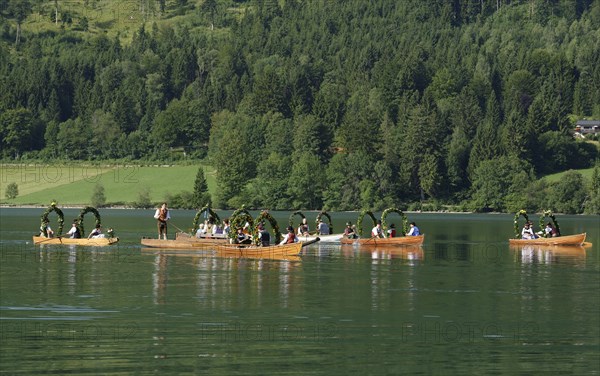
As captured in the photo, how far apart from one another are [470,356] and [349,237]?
56675 mm

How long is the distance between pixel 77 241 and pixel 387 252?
886 inches

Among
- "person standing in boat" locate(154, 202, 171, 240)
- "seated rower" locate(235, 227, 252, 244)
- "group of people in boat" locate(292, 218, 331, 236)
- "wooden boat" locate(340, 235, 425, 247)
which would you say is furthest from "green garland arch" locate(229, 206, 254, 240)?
"wooden boat" locate(340, 235, 425, 247)

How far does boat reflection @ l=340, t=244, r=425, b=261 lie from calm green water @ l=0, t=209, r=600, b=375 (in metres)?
3.58

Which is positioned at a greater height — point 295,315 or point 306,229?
point 306,229

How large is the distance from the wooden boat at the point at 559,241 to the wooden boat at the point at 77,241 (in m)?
32.1

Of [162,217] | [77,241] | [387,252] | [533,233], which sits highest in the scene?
[162,217]

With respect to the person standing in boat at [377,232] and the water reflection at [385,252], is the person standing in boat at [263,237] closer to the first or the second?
the water reflection at [385,252]

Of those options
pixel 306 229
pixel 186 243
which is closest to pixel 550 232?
pixel 306 229

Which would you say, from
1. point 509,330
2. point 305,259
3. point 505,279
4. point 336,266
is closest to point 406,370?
point 509,330

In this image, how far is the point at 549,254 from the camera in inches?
3501

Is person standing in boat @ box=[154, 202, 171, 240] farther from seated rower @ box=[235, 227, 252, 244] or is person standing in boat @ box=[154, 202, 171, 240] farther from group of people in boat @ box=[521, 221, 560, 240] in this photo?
group of people in boat @ box=[521, 221, 560, 240]

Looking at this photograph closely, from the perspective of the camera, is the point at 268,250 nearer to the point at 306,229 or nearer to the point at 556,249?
the point at 306,229

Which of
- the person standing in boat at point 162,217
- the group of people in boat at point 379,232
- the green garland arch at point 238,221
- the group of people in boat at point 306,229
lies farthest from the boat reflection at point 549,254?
the person standing in boat at point 162,217

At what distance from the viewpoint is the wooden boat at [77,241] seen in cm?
8943
